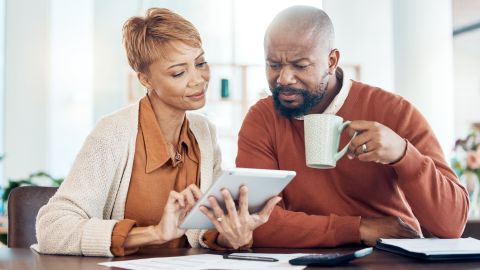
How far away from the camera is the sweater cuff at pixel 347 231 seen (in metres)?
1.68

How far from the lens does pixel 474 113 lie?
7.99 meters

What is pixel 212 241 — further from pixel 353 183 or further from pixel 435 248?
pixel 435 248

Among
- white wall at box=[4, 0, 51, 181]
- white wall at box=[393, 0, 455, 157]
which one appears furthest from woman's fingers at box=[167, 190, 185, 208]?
white wall at box=[4, 0, 51, 181]

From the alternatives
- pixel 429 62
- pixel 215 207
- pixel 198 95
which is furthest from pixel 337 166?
pixel 429 62

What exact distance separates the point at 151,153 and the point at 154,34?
30cm

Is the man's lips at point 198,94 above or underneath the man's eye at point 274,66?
underneath

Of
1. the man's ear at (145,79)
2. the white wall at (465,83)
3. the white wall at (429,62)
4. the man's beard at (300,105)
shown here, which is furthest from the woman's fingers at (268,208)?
the white wall at (465,83)

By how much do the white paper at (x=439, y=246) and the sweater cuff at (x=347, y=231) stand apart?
0.19 metres

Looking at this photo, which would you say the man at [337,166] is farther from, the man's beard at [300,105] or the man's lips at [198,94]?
the man's lips at [198,94]

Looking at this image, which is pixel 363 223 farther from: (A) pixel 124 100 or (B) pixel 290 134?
(A) pixel 124 100

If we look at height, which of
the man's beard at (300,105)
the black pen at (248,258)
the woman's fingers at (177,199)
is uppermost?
the man's beard at (300,105)

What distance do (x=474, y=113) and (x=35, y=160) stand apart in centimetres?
474

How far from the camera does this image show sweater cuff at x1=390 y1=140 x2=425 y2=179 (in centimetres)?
164

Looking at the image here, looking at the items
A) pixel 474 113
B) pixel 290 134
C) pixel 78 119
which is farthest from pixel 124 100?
pixel 290 134
